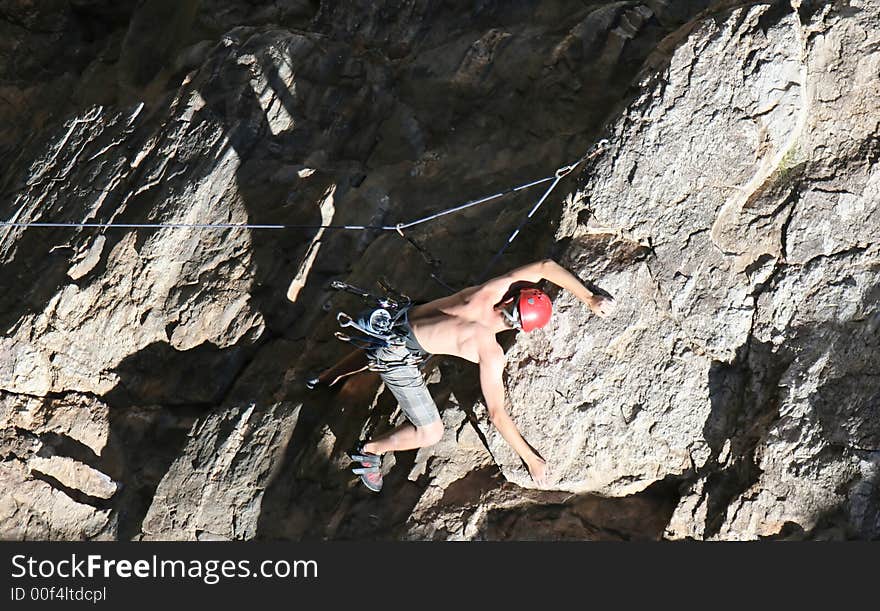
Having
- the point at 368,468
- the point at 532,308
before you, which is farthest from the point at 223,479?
the point at 532,308

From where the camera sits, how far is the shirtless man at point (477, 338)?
5.49 metres

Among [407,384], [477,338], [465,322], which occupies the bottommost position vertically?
[407,384]

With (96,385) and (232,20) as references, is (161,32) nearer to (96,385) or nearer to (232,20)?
(232,20)

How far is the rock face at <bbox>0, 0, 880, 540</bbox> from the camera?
5.59 meters

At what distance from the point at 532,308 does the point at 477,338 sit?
473mm

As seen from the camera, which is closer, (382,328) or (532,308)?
(532,308)

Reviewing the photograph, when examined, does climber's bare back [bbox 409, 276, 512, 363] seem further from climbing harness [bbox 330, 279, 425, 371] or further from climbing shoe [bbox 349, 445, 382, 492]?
climbing shoe [bbox 349, 445, 382, 492]

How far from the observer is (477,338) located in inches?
219

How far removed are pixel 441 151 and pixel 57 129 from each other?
460 cm

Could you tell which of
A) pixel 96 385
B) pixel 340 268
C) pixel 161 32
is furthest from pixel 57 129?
pixel 340 268

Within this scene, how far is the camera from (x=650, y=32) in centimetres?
679

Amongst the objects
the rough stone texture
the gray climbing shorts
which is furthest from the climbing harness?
the rough stone texture

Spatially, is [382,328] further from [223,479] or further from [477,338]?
[223,479]

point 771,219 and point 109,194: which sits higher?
point 109,194
